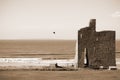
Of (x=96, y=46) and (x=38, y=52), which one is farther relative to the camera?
(x=38, y=52)

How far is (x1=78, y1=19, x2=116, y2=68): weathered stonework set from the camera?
29.4ft

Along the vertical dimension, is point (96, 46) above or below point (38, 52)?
below

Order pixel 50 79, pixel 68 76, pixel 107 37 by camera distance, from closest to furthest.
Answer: pixel 50 79, pixel 68 76, pixel 107 37

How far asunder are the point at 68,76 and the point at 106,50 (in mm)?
1976

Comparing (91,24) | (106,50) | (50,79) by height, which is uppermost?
(91,24)

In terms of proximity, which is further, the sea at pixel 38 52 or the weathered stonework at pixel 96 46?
the sea at pixel 38 52

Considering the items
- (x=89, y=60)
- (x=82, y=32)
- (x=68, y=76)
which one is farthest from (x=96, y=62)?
(x=68, y=76)

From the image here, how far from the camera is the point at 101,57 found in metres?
9.07

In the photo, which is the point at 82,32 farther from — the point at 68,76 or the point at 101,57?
the point at 68,76

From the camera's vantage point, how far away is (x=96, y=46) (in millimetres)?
9055

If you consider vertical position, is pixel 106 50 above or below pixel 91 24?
below

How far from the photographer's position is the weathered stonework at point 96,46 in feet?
29.4

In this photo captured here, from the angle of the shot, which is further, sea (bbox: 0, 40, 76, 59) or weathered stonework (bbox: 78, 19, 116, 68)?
sea (bbox: 0, 40, 76, 59)

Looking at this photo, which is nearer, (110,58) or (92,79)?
(92,79)
